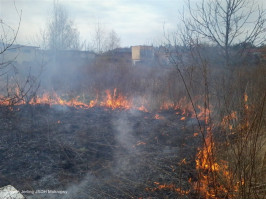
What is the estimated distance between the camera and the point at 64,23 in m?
16.9

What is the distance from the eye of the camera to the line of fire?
293 centimetres

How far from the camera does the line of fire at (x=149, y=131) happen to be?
2.93m

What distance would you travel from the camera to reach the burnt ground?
3535mm

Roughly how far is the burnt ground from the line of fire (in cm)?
2

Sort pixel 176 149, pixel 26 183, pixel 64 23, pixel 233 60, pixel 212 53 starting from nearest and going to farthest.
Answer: pixel 26 183, pixel 176 149, pixel 233 60, pixel 212 53, pixel 64 23

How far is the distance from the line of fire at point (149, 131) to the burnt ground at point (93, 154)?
2 cm

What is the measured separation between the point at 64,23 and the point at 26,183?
15.9 meters

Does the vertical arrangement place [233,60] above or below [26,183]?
above

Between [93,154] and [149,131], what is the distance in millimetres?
2002

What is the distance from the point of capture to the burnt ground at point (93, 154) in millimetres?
3535

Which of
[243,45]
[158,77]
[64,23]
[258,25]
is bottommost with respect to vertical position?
[158,77]

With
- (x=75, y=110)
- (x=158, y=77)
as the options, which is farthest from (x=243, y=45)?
(x=75, y=110)

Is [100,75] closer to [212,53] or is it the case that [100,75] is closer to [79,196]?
[212,53]

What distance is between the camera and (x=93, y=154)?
4648 millimetres
